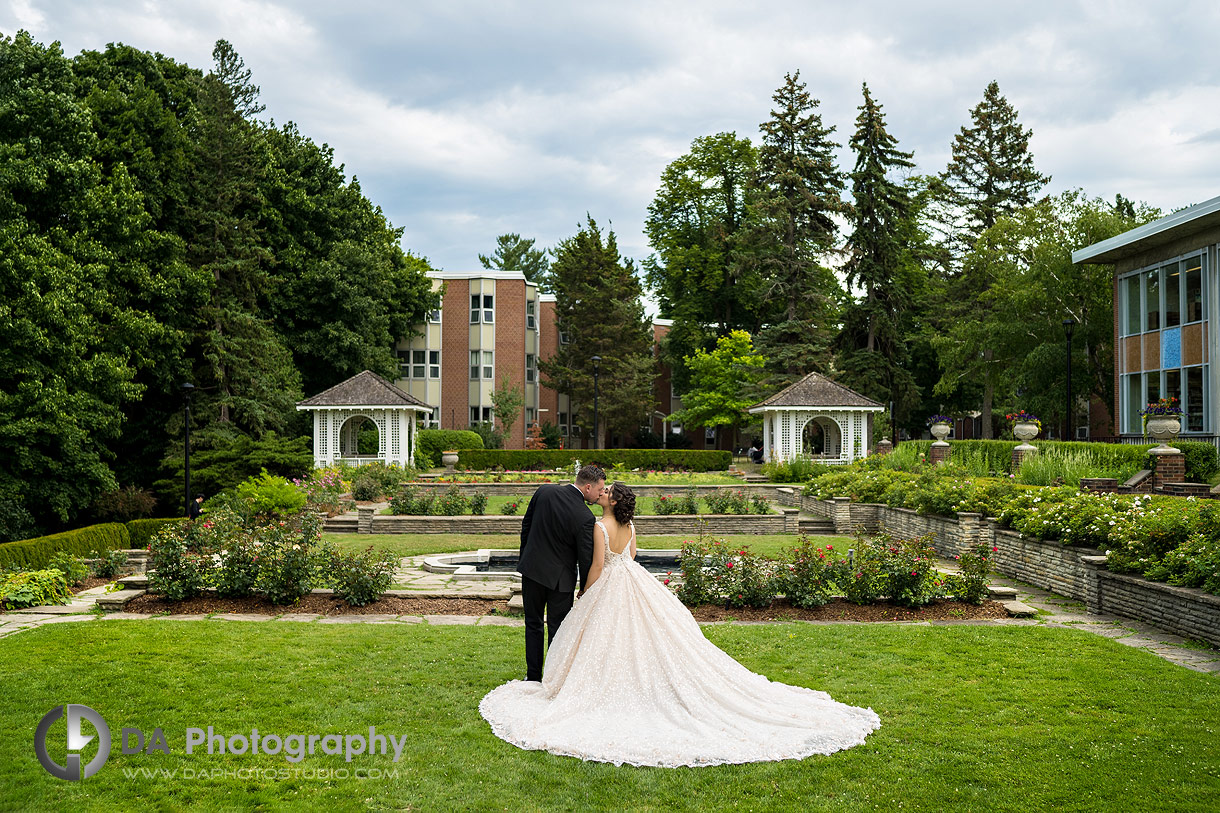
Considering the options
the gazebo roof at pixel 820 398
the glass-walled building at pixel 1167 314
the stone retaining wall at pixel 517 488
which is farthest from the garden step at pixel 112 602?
the gazebo roof at pixel 820 398

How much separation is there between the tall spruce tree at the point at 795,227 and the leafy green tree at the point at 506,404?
520 inches

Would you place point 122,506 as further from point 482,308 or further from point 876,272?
point 876,272

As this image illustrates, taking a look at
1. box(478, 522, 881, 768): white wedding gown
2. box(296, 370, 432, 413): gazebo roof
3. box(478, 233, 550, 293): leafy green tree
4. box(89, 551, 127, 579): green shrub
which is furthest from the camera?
box(478, 233, 550, 293): leafy green tree

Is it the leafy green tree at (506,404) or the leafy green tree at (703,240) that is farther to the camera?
the leafy green tree at (703,240)

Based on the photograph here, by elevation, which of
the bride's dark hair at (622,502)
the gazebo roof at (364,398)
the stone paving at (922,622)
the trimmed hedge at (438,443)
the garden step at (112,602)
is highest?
the gazebo roof at (364,398)

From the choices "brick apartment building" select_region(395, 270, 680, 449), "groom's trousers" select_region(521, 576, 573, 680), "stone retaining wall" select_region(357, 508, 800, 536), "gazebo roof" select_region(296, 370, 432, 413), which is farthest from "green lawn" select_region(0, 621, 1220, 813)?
"brick apartment building" select_region(395, 270, 680, 449)

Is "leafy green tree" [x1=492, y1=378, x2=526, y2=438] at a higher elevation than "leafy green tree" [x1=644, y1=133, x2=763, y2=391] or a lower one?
lower

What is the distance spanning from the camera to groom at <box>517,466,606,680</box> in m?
6.03

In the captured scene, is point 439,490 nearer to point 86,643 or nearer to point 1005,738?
point 86,643

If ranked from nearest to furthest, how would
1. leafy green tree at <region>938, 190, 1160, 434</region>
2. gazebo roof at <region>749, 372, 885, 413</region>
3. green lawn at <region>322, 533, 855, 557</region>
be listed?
green lawn at <region>322, 533, 855, 557</region> < leafy green tree at <region>938, 190, 1160, 434</region> < gazebo roof at <region>749, 372, 885, 413</region>

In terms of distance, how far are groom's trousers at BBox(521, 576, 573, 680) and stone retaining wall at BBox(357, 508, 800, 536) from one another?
38.0ft

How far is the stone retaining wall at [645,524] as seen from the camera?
17.9 m

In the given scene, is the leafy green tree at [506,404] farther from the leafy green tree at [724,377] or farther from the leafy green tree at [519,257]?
the leafy green tree at [519,257]

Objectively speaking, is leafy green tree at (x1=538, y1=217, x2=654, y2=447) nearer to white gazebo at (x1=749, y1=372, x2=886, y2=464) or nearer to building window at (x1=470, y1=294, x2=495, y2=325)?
building window at (x1=470, y1=294, x2=495, y2=325)
